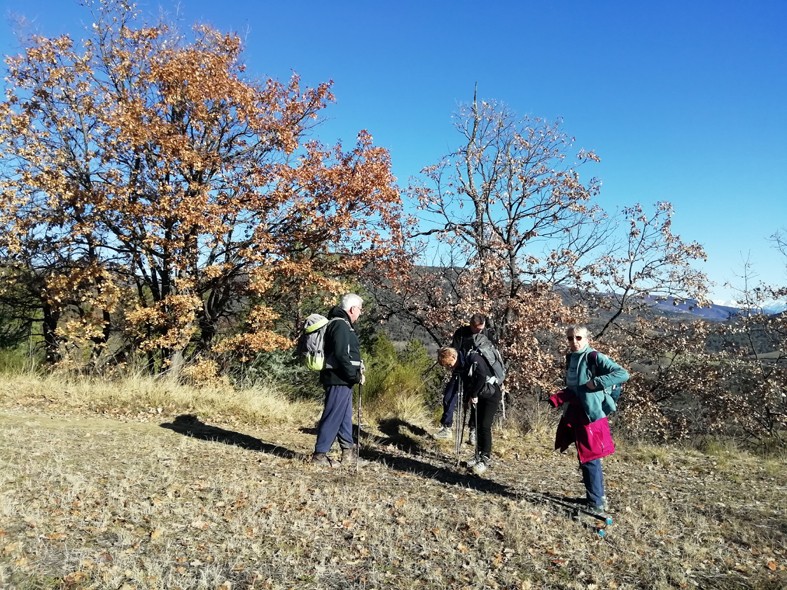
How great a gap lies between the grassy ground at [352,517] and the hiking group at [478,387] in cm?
34

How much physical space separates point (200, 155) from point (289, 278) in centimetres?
305

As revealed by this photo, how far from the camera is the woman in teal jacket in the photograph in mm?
4668

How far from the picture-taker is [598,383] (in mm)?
4586

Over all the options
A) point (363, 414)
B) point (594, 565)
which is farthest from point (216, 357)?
point (594, 565)

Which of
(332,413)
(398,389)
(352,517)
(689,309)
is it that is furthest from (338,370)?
(689,309)

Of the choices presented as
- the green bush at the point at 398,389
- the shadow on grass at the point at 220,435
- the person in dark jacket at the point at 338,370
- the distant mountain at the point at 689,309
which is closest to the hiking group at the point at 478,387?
the person in dark jacket at the point at 338,370

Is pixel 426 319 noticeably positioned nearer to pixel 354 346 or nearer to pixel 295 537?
pixel 354 346

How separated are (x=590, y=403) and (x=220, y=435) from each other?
5.25 m

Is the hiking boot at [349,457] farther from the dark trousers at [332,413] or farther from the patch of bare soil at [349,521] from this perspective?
the dark trousers at [332,413]

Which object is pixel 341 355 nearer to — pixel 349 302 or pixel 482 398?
pixel 349 302

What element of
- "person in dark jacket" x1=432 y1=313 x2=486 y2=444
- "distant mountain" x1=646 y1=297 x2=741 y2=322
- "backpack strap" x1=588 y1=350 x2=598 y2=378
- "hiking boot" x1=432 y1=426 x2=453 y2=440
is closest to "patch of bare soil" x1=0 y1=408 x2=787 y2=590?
"person in dark jacket" x1=432 y1=313 x2=486 y2=444

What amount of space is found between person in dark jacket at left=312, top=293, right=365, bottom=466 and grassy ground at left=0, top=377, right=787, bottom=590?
384 mm

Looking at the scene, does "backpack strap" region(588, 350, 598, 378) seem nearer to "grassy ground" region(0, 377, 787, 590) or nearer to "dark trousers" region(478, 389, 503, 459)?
"grassy ground" region(0, 377, 787, 590)

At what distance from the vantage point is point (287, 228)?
38.6ft
